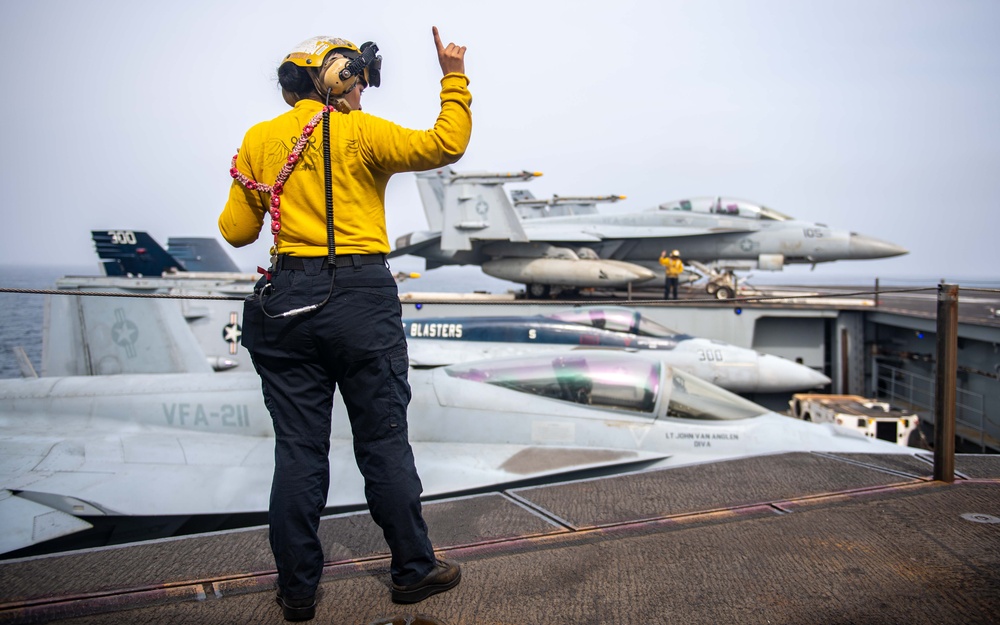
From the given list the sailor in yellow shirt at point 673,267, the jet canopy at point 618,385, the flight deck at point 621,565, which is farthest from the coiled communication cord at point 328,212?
the sailor in yellow shirt at point 673,267

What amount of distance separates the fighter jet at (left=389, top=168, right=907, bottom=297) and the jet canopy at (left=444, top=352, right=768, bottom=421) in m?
10.7

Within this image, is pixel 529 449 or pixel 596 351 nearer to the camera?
pixel 529 449

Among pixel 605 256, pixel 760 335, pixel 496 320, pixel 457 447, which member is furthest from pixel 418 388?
pixel 605 256

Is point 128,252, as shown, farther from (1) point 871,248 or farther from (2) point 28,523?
(1) point 871,248

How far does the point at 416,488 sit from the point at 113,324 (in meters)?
6.14

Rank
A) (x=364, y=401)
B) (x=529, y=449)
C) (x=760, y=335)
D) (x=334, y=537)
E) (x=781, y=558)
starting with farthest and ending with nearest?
(x=760, y=335), (x=529, y=449), (x=334, y=537), (x=781, y=558), (x=364, y=401)

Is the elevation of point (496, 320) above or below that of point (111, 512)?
above

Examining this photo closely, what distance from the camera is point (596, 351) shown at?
17.9ft

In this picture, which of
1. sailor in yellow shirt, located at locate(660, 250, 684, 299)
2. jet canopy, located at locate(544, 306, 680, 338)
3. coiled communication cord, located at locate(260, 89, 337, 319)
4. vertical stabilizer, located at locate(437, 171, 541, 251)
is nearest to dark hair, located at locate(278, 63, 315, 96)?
coiled communication cord, located at locate(260, 89, 337, 319)

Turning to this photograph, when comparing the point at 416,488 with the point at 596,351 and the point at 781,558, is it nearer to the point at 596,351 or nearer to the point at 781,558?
the point at 781,558

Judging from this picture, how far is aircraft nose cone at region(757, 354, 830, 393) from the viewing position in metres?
10.4

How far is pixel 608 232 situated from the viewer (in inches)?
736

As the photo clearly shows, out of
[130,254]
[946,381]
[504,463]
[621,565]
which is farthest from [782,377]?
[130,254]

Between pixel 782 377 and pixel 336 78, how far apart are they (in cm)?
1003
